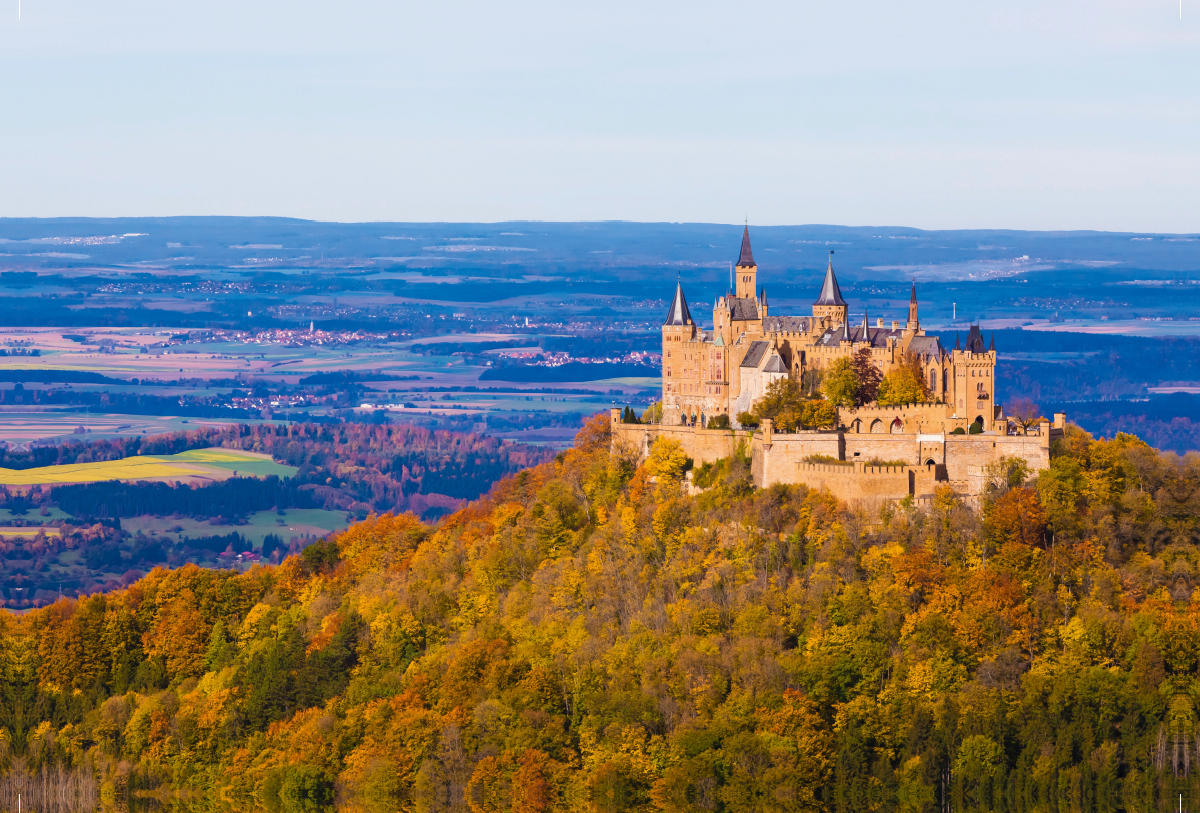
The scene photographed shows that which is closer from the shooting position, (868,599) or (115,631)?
(868,599)

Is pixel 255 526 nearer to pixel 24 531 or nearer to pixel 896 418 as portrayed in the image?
pixel 24 531

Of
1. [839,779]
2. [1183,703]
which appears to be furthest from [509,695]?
[1183,703]

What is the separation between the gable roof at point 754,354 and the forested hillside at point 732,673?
6049mm

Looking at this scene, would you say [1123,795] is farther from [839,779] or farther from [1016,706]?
[839,779]

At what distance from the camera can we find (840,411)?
73938mm

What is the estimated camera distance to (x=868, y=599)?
6831 centimetres

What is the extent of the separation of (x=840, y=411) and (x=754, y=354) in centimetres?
638

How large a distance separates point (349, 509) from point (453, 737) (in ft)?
412

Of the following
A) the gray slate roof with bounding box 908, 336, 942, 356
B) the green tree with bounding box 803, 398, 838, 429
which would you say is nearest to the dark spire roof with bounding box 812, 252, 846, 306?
the gray slate roof with bounding box 908, 336, 942, 356

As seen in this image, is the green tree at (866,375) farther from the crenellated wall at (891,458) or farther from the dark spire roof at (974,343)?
the dark spire roof at (974,343)

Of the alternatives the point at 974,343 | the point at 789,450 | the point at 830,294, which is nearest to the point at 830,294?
the point at 830,294

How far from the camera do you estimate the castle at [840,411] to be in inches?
2778

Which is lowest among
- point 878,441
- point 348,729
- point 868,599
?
point 348,729

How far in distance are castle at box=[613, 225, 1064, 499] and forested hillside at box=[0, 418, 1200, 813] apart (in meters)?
1.14
